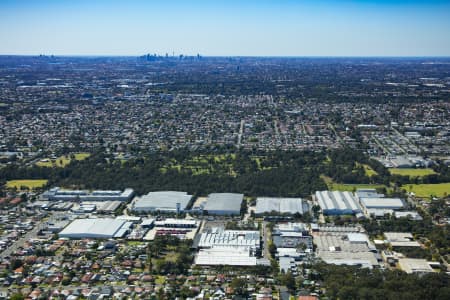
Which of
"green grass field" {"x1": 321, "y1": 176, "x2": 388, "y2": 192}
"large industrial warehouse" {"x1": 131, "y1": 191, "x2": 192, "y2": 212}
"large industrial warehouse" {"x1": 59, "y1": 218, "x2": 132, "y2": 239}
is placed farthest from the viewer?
"green grass field" {"x1": 321, "y1": 176, "x2": 388, "y2": 192}

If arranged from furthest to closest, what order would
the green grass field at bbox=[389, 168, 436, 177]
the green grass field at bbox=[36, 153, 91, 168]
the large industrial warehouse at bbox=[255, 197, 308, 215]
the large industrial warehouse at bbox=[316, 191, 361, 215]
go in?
the green grass field at bbox=[36, 153, 91, 168] < the green grass field at bbox=[389, 168, 436, 177] < the large industrial warehouse at bbox=[316, 191, 361, 215] < the large industrial warehouse at bbox=[255, 197, 308, 215]

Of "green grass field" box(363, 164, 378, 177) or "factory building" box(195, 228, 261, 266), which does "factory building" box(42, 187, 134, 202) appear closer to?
"factory building" box(195, 228, 261, 266)

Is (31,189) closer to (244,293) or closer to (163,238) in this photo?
(163,238)

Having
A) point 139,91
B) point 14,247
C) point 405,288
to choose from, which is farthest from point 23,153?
point 139,91

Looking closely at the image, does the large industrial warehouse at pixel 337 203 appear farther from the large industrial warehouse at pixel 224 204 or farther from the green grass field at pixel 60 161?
the green grass field at pixel 60 161

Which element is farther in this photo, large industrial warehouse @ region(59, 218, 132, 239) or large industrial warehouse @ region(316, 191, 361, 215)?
large industrial warehouse @ region(316, 191, 361, 215)

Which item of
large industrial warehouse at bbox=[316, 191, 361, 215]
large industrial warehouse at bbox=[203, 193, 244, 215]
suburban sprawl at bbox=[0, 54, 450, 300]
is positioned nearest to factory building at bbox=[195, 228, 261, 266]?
suburban sprawl at bbox=[0, 54, 450, 300]

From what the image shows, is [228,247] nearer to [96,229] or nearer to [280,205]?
[280,205]
